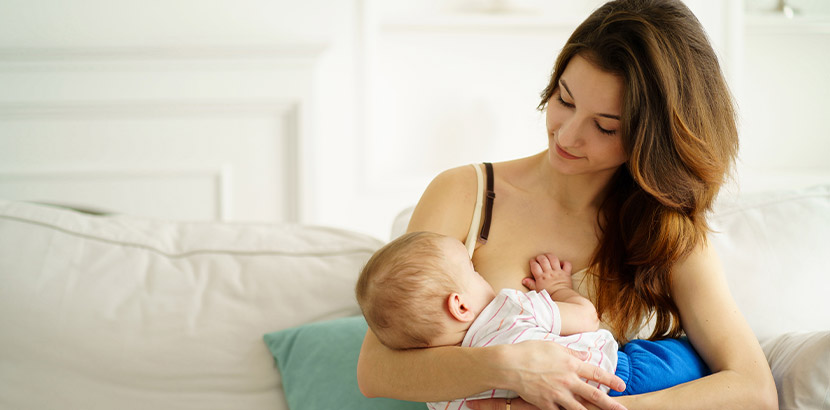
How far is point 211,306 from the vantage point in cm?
151

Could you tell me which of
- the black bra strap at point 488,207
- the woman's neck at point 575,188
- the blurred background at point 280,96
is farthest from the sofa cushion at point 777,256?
the blurred background at point 280,96

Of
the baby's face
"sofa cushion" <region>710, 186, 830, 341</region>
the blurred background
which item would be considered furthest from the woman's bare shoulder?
the blurred background

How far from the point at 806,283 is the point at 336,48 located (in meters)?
2.07

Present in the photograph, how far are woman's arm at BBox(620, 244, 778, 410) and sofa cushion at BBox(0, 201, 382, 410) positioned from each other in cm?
73

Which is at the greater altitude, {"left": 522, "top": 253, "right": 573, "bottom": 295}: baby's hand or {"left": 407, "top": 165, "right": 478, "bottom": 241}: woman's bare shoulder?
{"left": 407, "top": 165, "right": 478, "bottom": 241}: woman's bare shoulder

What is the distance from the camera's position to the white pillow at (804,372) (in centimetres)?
121

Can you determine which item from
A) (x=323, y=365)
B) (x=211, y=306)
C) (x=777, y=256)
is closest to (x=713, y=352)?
(x=777, y=256)

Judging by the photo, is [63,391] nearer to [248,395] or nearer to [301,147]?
[248,395]

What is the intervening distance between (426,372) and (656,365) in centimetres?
42

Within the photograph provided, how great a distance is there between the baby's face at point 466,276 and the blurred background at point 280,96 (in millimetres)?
1706

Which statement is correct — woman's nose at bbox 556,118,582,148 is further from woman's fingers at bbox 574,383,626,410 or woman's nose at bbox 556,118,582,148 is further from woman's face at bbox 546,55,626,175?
woman's fingers at bbox 574,383,626,410

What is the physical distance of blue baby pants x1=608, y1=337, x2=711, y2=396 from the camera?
1205 mm

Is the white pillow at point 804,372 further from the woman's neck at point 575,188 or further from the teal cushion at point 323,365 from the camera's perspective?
the teal cushion at point 323,365

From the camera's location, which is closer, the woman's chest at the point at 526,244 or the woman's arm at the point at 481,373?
the woman's arm at the point at 481,373
